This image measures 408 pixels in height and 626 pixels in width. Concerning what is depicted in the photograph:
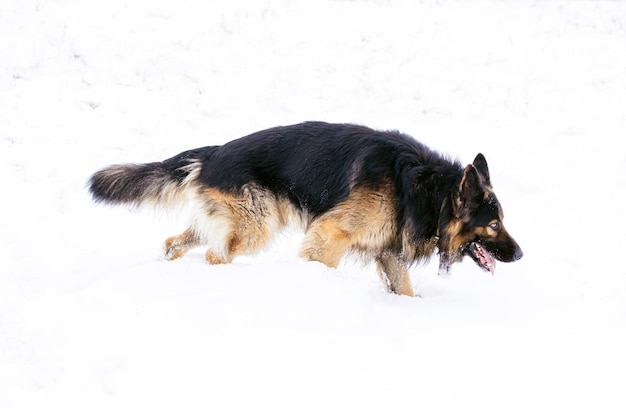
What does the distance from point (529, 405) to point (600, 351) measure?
962mm

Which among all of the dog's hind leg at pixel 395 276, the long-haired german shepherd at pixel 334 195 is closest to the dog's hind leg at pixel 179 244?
the long-haired german shepherd at pixel 334 195

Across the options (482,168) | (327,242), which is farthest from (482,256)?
(327,242)

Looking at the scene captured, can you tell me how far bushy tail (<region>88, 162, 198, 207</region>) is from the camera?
19.0 feet

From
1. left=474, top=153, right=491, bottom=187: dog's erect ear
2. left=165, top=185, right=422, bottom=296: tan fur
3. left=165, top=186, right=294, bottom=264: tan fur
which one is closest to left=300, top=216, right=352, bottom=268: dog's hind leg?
left=165, top=185, right=422, bottom=296: tan fur

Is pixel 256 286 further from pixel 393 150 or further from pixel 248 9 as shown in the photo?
pixel 248 9

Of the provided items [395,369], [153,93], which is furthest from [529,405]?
[153,93]

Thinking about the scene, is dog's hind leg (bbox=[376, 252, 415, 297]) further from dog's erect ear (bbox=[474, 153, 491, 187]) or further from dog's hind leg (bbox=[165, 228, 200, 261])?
dog's hind leg (bbox=[165, 228, 200, 261])

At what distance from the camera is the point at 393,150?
5.44 m

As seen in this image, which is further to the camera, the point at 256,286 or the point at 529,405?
the point at 256,286

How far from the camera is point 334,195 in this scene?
5391 millimetres

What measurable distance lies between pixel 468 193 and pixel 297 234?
170 cm

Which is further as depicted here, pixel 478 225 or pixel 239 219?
pixel 239 219

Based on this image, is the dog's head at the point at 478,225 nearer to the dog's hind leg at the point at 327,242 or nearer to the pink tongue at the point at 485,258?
the pink tongue at the point at 485,258

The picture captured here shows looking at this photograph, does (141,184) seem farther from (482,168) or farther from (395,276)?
(482,168)
